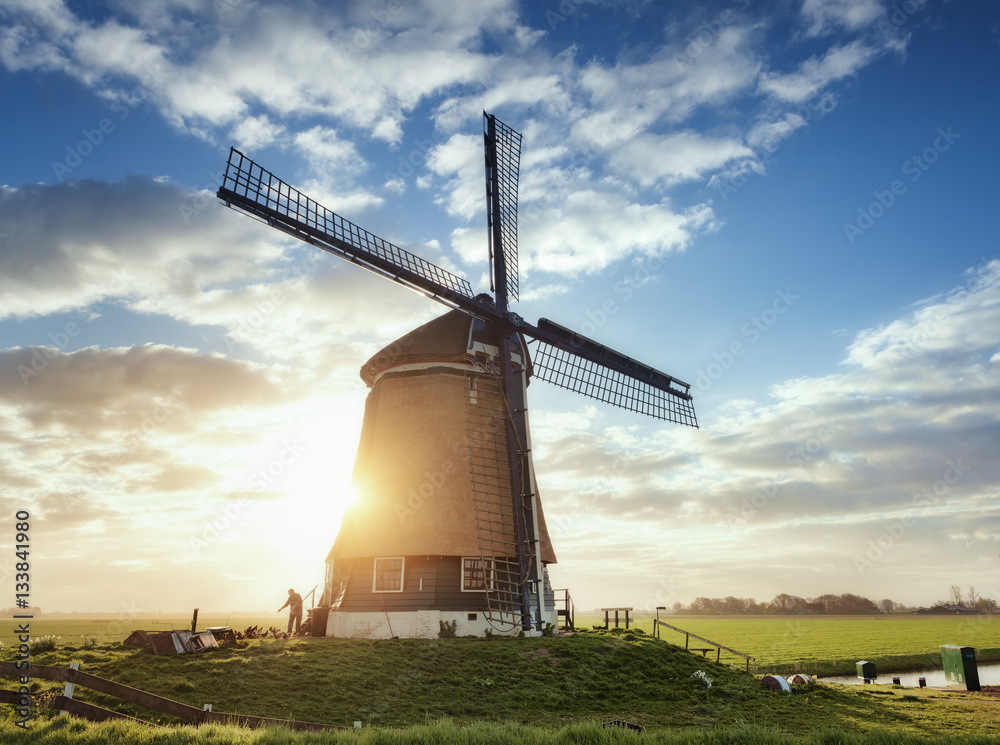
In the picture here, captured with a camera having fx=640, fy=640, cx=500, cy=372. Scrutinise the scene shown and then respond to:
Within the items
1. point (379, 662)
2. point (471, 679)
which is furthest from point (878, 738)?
point (379, 662)

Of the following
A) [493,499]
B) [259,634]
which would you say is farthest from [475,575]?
[259,634]

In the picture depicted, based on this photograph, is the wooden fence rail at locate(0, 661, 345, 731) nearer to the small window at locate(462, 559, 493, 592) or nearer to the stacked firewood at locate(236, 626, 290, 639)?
the small window at locate(462, 559, 493, 592)

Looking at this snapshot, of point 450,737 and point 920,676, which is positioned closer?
point 450,737

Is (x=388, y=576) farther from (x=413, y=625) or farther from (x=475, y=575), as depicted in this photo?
(x=475, y=575)

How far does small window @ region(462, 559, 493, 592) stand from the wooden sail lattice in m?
0.04

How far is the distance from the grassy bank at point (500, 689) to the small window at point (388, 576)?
221cm

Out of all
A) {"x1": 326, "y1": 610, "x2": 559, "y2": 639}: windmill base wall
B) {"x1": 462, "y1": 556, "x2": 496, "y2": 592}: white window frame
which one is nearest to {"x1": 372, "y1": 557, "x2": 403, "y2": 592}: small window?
{"x1": 326, "y1": 610, "x2": 559, "y2": 639}: windmill base wall

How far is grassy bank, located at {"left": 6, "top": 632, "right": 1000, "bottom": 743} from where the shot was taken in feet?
44.1

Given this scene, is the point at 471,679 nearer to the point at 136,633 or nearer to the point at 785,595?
the point at 136,633

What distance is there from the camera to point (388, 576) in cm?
2128

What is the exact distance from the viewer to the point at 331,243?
20.4 metres

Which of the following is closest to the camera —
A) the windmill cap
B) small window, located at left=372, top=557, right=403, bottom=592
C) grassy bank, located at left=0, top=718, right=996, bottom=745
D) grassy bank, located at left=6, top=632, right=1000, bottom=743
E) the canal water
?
grassy bank, located at left=0, top=718, right=996, bottom=745

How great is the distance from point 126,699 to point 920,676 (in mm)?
32120

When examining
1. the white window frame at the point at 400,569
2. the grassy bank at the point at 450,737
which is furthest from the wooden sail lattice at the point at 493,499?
the grassy bank at the point at 450,737
